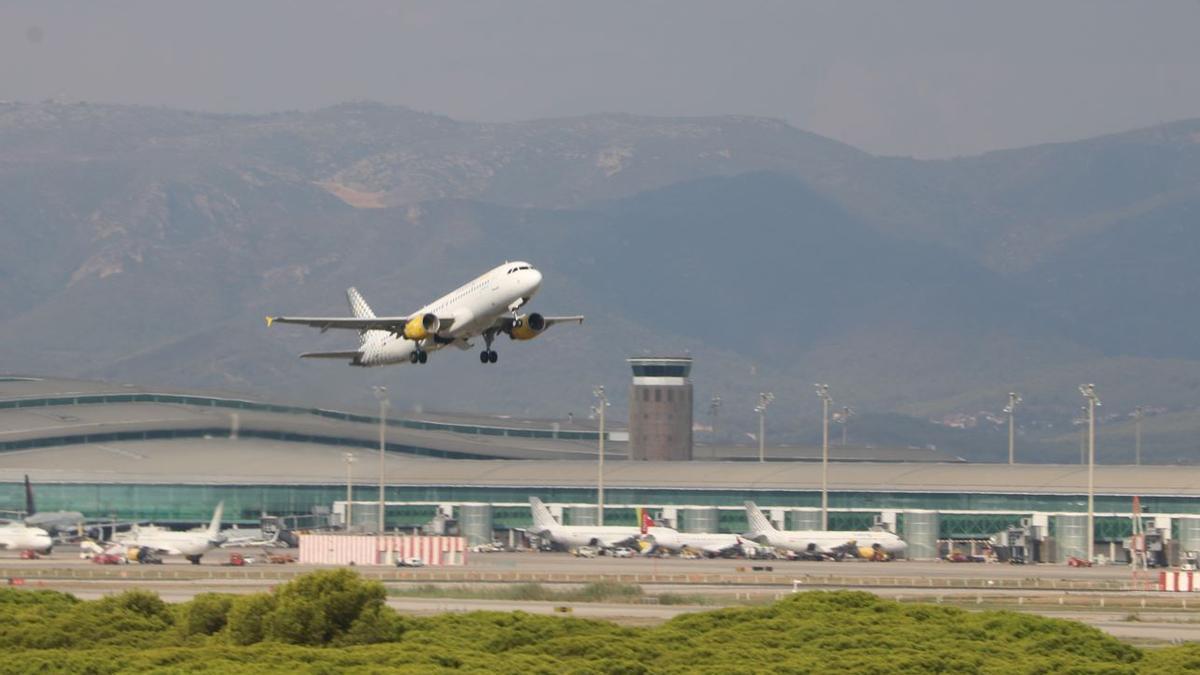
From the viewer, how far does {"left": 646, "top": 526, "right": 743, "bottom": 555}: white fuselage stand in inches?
7013

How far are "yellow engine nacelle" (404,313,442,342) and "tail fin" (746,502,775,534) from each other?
76.5 m

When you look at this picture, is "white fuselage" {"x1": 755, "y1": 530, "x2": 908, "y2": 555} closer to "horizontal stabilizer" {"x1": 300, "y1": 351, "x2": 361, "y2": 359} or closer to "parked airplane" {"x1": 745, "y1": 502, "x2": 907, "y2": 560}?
"parked airplane" {"x1": 745, "y1": 502, "x2": 907, "y2": 560}

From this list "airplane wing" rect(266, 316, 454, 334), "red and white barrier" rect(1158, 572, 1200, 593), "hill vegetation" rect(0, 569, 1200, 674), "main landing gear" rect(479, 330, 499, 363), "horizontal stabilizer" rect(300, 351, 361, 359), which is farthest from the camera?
"red and white barrier" rect(1158, 572, 1200, 593)

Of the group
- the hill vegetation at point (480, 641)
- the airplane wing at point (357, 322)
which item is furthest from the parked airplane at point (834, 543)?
the hill vegetation at point (480, 641)

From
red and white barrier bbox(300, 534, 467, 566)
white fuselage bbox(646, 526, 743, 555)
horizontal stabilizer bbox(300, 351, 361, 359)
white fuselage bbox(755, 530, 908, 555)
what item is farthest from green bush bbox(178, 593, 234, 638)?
white fuselage bbox(646, 526, 743, 555)

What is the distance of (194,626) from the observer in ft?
222

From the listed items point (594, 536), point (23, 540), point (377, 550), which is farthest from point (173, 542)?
point (594, 536)

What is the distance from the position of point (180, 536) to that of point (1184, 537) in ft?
256

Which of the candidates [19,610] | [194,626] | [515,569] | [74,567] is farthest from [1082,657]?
[74,567]

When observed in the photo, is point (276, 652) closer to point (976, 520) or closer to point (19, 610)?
point (19, 610)

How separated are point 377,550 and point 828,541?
1655 inches

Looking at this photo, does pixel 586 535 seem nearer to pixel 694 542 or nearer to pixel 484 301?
pixel 694 542

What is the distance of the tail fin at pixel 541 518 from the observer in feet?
620

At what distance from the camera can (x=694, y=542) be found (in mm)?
180250
